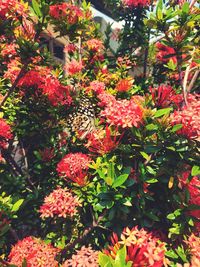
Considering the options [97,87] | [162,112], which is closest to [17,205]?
[162,112]

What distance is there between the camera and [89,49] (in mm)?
6141

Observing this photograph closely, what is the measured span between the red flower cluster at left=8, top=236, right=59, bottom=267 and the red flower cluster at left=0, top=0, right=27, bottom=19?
2713mm

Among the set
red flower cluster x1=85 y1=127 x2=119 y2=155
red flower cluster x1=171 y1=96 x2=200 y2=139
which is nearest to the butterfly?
red flower cluster x1=85 y1=127 x2=119 y2=155

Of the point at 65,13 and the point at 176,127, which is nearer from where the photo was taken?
the point at 176,127

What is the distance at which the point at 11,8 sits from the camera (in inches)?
136

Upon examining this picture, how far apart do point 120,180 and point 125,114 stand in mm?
676

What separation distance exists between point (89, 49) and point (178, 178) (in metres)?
3.87

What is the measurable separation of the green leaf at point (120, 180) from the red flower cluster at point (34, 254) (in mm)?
1090

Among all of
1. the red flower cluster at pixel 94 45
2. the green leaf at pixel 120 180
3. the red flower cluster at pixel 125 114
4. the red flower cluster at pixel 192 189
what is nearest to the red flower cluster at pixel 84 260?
the green leaf at pixel 120 180

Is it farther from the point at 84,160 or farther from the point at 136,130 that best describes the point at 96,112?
the point at 136,130

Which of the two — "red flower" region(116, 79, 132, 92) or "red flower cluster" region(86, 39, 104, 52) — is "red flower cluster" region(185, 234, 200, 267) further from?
"red flower cluster" region(86, 39, 104, 52)

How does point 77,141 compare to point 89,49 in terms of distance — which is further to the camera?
point 89,49

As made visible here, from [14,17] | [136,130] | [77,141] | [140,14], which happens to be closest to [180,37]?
[136,130]

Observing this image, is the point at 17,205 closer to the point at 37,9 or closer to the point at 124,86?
the point at 37,9
